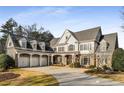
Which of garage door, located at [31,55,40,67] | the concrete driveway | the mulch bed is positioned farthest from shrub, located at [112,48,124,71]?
the mulch bed

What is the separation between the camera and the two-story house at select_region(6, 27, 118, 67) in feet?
42.8

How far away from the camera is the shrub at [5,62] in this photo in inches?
477

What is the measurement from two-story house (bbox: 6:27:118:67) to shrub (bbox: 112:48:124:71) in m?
0.31

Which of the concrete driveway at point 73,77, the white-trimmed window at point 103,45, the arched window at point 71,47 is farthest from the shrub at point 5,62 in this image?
the white-trimmed window at point 103,45

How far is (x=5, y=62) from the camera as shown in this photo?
12094 mm

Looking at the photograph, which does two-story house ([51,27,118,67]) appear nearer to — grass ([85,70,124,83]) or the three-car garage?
the three-car garage

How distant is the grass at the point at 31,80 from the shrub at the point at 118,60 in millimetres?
3520

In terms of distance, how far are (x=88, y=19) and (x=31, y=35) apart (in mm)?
3750

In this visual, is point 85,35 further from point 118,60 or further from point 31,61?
point 31,61

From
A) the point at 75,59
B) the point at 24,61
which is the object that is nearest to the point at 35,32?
the point at 24,61
